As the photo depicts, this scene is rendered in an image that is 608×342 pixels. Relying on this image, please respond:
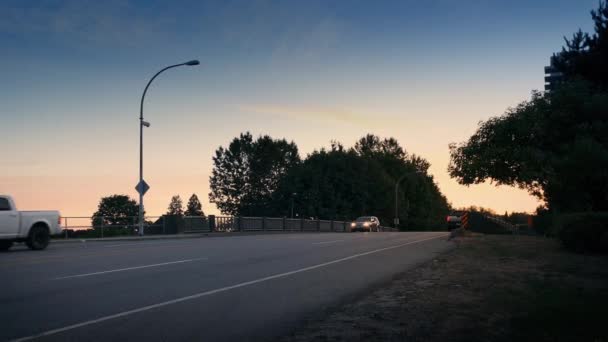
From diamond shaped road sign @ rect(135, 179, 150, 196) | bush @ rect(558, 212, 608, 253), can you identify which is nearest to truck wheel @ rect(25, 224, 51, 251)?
diamond shaped road sign @ rect(135, 179, 150, 196)

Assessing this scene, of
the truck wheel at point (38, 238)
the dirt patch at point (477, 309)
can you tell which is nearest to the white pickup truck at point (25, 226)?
the truck wheel at point (38, 238)

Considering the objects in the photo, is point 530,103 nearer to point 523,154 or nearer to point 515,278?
point 523,154

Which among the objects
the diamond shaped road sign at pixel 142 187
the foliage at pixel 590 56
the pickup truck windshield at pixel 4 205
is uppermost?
the foliage at pixel 590 56

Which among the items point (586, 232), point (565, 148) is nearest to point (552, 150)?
point (565, 148)

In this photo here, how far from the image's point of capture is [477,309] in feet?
26.4

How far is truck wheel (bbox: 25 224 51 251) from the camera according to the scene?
67.0ft

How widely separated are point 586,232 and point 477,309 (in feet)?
40.4

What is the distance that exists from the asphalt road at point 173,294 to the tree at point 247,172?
295ft

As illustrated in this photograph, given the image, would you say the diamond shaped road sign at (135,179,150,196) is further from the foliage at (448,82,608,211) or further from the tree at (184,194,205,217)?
the tree at (184,194,205,217)

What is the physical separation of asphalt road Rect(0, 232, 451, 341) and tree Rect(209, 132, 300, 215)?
295ft

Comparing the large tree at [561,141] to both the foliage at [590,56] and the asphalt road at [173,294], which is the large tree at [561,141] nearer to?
the foliage at [590,56]

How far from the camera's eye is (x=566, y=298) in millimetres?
8906

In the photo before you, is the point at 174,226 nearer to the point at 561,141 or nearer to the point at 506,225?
the point at 561,141

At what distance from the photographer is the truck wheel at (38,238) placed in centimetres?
2042
